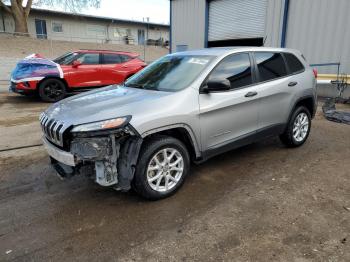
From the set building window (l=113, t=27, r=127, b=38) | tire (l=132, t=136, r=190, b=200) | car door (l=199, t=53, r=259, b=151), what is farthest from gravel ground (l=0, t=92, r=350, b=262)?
building window (l=113, t=27, r=127, b=38)

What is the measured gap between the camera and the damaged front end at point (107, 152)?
3078 mm

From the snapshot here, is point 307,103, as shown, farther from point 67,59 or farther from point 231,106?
point 67,59

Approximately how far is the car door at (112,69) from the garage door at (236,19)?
5239mm

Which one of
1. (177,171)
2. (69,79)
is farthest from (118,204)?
(69,79)

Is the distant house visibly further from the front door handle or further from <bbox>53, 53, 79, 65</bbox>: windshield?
the front door handle

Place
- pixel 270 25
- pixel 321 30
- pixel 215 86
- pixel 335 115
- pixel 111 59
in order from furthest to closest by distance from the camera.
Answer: pixel 270 25 < pixel 111 59 < pixel 321 30 < pixel 335 115 < pixel 215 86

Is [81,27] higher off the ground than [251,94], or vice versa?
[81,27]

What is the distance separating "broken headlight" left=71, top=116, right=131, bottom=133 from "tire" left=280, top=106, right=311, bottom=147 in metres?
3.06

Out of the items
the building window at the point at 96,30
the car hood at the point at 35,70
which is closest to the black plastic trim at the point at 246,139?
the car hood at the point at 35,70

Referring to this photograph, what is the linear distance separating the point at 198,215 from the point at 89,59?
8.70m

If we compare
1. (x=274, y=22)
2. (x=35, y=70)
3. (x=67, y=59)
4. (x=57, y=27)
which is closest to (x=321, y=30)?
(x=274, y=22)

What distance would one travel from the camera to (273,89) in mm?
4570

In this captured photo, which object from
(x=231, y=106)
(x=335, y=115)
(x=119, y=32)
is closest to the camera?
(x=231, y=106)

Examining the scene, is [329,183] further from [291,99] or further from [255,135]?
[291,99]
